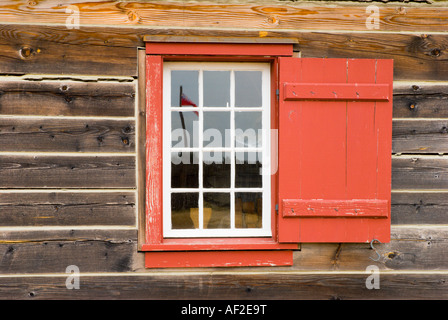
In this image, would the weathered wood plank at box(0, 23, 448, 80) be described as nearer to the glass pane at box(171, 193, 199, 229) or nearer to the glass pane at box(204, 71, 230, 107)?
the glass pane at box(204, 71, 230, 107)

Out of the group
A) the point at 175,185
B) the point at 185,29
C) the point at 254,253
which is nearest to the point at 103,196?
the point at 175,185

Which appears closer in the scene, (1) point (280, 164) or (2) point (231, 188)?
(1) point (280, 164)

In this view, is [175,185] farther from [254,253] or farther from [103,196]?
[254,253]

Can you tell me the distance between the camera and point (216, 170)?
2656 millimetres

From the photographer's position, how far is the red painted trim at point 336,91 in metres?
2.43

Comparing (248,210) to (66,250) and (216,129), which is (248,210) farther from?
(66,250)

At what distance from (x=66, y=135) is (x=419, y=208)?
8.96ft

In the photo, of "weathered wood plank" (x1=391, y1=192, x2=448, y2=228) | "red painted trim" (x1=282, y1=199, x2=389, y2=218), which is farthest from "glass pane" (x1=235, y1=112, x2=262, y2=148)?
"weathered wood plank" (x1=391, y1=192, x2=448, y2=228)

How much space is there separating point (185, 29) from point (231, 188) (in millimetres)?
1255

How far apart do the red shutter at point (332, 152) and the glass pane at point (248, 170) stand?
0.24 meters

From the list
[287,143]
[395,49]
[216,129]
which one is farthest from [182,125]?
[395,49]

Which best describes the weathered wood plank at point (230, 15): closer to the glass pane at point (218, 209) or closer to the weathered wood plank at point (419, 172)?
the weathered wood plank at point (419, 172)
